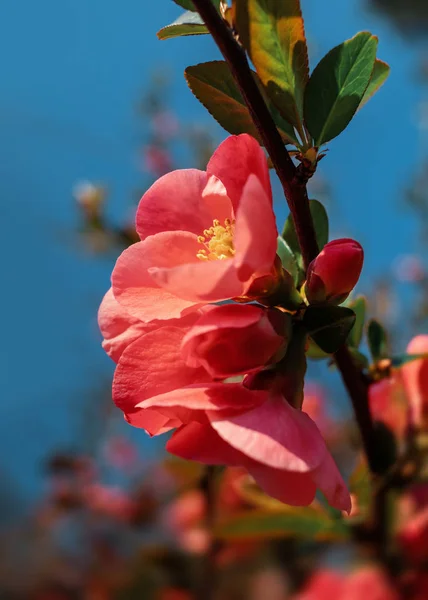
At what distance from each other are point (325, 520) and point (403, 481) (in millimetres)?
A: 86

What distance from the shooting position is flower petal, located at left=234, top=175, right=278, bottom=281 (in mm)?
239

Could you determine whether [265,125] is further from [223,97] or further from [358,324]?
[358,324]

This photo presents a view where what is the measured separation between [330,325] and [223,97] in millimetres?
124

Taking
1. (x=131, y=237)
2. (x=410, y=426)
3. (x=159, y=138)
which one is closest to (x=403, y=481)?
(x=410, y=426)

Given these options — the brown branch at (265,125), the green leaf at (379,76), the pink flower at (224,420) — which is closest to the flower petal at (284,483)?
the pink flower at (224,420)

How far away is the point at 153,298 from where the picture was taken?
0.29 m

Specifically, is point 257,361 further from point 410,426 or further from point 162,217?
point 410,426

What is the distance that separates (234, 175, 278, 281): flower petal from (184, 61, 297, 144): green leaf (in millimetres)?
67

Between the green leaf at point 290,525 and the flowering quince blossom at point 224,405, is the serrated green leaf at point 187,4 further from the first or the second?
the green leaf at point 290,525

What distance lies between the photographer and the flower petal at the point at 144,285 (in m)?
0.29

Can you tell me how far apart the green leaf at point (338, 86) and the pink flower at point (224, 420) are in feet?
0.39

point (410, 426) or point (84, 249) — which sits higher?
point (84, 249)

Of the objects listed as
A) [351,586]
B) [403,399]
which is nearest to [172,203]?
[403,399]

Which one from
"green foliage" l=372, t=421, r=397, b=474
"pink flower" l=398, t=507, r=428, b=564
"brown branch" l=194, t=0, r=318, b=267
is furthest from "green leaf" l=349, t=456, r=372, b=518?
"brown branch" l=194, t=0, r=318, b=267
